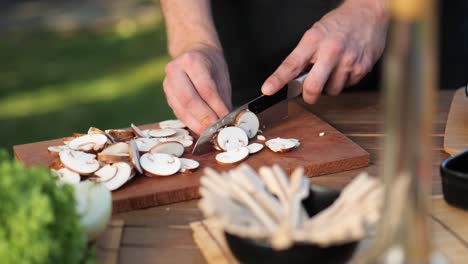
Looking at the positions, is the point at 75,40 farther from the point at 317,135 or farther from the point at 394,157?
the point at 394,157

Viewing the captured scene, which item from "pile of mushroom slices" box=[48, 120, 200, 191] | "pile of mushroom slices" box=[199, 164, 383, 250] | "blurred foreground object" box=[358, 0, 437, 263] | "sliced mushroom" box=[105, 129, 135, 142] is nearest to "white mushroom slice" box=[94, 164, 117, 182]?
"pile of mushroom slices" box=[48, 120, 200, 191]

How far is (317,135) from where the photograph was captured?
2051mm

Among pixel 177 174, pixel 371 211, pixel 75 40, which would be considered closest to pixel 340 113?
pixel 177 174

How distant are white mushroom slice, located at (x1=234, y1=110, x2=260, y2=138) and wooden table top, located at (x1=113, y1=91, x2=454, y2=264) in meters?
0.26

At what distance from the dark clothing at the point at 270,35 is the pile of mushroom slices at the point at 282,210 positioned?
148 cm

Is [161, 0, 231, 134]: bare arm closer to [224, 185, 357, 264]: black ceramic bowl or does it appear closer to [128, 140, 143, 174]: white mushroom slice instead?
[128, 140, 143, 174]: white mushroom slice

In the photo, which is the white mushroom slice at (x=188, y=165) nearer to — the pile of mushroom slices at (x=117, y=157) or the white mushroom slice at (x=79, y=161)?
the pile of mushroom slices at (x=117, y=157)

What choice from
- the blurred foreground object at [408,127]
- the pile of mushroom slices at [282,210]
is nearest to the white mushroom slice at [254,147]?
the pile of mushroom slices at [282,210]

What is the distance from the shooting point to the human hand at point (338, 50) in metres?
2.20

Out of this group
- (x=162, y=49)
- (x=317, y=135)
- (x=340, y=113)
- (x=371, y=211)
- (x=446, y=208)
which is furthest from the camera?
(x=162, y=49)

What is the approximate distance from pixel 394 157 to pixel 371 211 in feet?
0.78

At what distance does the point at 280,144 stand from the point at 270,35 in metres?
0.97

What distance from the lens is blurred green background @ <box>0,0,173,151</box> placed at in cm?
514

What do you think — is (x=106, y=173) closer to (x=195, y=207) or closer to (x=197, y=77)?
(x=195, y=207)
